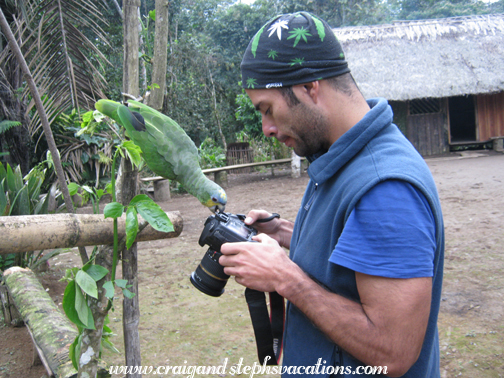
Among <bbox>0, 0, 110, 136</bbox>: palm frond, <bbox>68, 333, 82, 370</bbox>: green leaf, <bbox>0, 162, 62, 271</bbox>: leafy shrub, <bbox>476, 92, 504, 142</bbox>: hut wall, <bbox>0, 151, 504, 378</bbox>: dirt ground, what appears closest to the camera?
<bbox>68, 333, 82, 370</bbox>: green leaf

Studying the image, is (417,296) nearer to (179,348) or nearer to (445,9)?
(179,348)

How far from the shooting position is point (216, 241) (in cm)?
132

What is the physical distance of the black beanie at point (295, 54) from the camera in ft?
3.66

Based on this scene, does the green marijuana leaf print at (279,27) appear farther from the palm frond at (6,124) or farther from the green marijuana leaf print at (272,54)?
the palm frond at (6,124)

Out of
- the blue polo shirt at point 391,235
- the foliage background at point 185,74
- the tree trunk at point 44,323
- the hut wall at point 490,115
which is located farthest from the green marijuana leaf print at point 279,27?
the hut wall at point 490,115

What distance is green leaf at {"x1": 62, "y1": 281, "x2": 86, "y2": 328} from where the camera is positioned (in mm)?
1374

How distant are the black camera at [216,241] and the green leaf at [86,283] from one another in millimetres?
363

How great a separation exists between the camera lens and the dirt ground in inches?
60.7

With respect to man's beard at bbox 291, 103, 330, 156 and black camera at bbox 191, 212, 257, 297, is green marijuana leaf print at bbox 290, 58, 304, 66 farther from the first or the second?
black camera at bbox 191, 212, 257, 297

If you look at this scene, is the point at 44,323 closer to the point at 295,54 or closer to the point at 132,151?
the point at 132,151

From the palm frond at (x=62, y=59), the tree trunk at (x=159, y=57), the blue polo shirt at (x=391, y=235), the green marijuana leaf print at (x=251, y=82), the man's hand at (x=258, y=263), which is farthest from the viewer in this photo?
the palm frond at (x=62, y=59)

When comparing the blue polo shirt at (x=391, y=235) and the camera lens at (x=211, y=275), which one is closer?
the blue polo shirt at (x=391, y=235)

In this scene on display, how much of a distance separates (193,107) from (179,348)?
1195 centimetres

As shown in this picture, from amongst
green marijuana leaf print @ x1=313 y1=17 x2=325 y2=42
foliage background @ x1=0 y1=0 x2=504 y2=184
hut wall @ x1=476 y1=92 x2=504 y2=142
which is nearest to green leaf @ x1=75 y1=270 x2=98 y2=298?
green marijuana leaf print @ x1=313 y1=17 x2=325 y2=42
